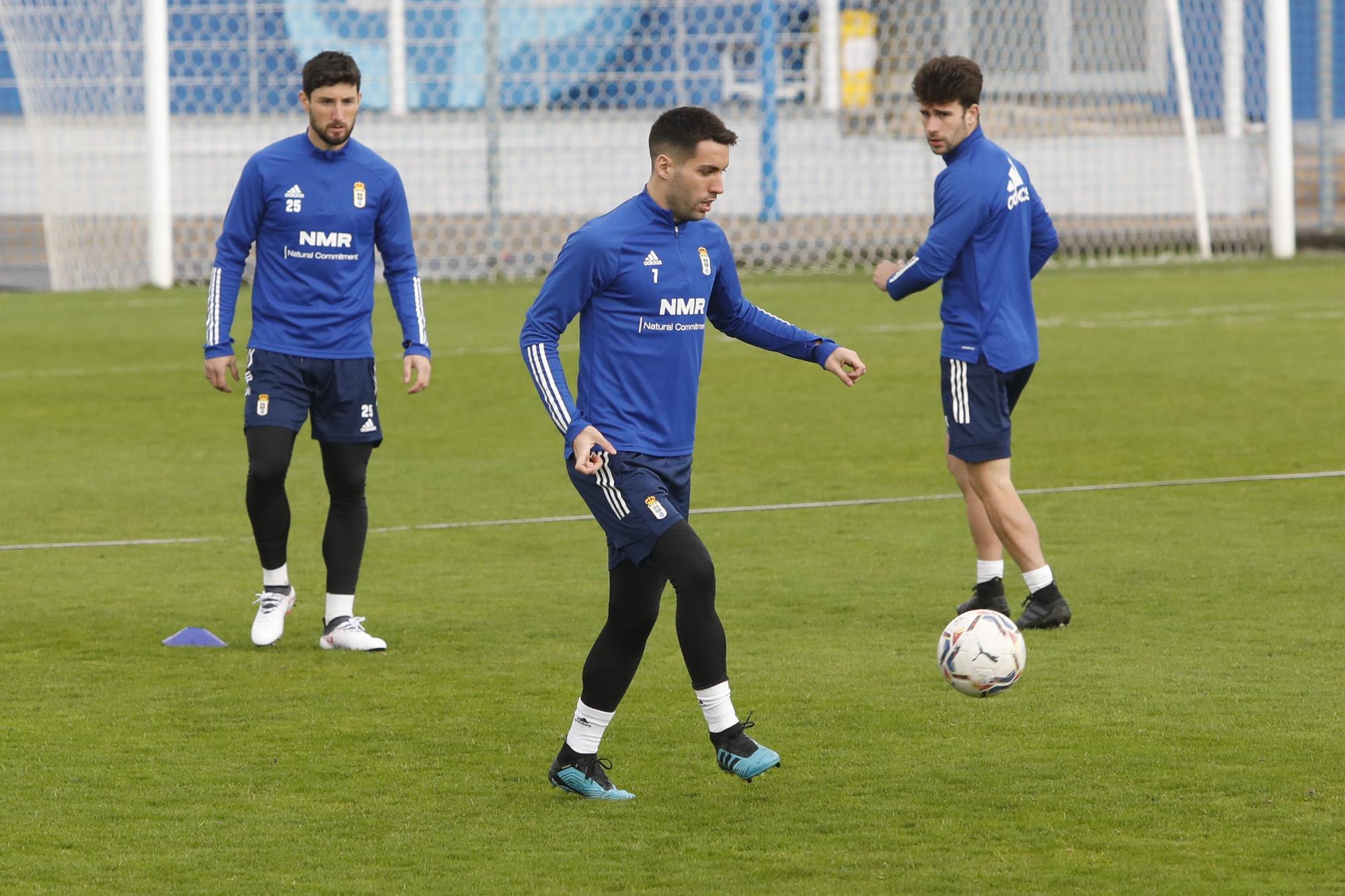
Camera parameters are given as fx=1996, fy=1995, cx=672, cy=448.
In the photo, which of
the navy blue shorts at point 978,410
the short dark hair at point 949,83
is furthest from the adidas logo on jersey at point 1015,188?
the navy blue shorts at point 978,410

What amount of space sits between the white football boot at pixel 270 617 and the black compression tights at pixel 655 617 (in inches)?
82.2

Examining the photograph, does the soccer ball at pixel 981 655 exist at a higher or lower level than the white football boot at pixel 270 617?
higher

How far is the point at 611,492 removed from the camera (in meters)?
4.96

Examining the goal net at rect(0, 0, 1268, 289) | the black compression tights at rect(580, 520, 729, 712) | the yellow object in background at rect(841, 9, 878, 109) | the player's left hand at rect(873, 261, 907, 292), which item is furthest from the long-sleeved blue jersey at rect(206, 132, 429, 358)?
the yellow object in background at rect(841, 9, 878, 109)

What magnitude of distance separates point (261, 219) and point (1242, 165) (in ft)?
62.7

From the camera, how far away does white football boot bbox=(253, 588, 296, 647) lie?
6.85 m

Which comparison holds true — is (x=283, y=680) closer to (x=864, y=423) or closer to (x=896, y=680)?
(x=896, y=680)

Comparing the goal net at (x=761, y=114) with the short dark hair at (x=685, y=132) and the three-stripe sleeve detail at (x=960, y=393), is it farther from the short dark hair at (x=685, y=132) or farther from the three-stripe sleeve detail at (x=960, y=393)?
the short dark hair at (x=685, y=132)

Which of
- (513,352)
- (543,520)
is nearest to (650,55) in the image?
(513,352)

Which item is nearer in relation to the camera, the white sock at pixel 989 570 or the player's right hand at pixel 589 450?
the player's right hand at pixel 589 450

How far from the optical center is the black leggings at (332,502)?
6.89 m

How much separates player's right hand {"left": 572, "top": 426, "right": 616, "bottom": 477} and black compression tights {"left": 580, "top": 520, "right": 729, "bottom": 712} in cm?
27

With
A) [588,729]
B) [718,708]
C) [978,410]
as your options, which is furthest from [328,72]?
[718,708]

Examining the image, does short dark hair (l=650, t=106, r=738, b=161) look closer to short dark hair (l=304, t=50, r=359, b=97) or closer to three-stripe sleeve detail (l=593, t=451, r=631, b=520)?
three-stripe sleeve detail (l=593, t=451, r=631, b=520)
